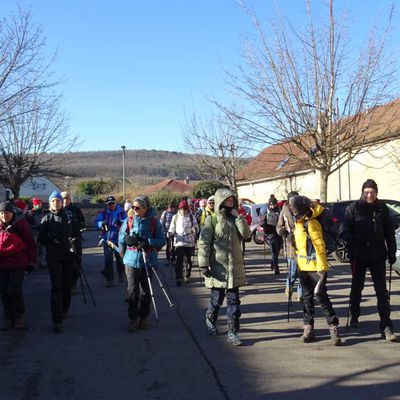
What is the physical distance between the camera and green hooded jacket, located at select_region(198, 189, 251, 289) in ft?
20.6

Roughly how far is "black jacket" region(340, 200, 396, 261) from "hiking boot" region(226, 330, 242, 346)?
1834mm

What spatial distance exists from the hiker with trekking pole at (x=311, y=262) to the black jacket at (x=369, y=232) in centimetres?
62

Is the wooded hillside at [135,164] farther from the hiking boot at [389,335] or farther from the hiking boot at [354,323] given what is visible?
the hiking boot at [389,335]

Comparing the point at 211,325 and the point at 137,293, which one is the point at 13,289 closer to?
the point at 137,293

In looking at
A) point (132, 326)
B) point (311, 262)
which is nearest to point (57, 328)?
point (132, 326)

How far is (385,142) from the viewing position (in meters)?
20.8

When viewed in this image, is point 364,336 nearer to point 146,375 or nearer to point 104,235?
point 146,375

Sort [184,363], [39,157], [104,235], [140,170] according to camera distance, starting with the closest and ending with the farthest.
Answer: [184,363] < [104,235] < [39,157] < [140,170]

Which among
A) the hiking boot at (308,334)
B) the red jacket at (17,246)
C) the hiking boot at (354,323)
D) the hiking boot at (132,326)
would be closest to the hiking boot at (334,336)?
the hiking boot at (308,334)

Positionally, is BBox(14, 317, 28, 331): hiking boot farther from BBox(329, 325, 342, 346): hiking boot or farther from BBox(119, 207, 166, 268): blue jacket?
BBox(329, 325, 342, 346): hiking boot

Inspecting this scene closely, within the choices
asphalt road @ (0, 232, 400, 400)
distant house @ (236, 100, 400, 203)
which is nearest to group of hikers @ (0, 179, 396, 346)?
asphalt road @ (0, 232, 400, 400)

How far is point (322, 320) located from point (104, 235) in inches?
213

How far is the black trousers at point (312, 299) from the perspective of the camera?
604cm

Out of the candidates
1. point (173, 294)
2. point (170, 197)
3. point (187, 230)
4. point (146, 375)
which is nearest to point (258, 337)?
point (146, 375)
